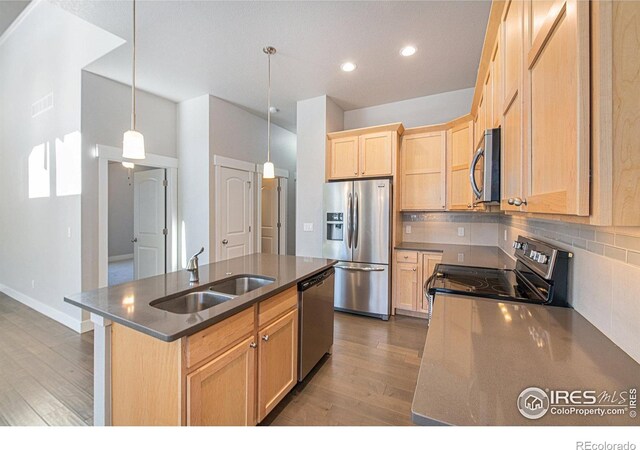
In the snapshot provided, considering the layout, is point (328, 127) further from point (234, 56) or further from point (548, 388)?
point (548, 388)

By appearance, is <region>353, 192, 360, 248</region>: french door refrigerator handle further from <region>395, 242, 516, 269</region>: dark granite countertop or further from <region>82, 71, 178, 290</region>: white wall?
<region>82, 71, 178, 290</region>: white wall

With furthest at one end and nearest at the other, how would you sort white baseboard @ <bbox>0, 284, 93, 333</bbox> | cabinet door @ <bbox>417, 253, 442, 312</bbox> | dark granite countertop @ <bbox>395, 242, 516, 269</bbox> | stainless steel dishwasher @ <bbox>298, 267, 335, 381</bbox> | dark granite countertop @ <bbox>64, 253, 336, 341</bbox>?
cabinet door @ <bbox>417, 253, 442, 312</bbox> → white baseboard @ <bbox>0, 284, 93, 333</bbox> → dark granite countertop @ <bbox>395, 242, 516, 269</bbox> → stainless steel dishwasher @ <bbox>298, 267, 335, 381</bbox> → dark granite countertop @ <bbox>64, 253, 336, 341</bbox>

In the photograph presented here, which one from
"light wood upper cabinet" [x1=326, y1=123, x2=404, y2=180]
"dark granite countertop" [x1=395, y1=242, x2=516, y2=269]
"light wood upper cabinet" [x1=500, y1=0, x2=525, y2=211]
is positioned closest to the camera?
"light wood upper cabinet" [x1=500, y1=0, x2=525, y2=211]

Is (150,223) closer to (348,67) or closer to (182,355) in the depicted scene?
(348,67)

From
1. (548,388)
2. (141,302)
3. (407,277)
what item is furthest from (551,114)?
(407,277)

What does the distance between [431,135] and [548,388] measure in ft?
11.3

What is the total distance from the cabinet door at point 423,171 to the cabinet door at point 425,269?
65 centimetres

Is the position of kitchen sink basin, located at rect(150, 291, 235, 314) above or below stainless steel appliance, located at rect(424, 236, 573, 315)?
below

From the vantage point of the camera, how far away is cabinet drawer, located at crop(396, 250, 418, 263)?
11.5ft

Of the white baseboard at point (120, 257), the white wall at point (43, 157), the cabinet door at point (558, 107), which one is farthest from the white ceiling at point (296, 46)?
the white baseboard at point (120, 257)

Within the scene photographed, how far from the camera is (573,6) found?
66 centimetres

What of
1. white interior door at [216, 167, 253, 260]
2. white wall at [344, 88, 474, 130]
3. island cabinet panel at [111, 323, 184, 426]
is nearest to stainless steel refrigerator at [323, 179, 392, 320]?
white wall at [344, 88, 474, 130]

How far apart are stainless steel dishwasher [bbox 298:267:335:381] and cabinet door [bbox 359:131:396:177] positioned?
1.75 metres

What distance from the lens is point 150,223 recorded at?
4.36 m
